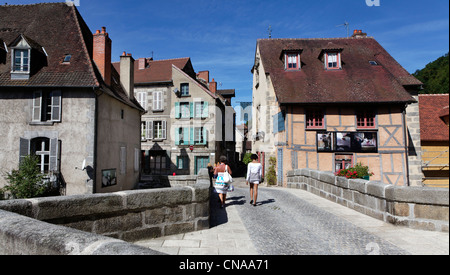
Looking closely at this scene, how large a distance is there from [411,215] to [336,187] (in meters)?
4.08

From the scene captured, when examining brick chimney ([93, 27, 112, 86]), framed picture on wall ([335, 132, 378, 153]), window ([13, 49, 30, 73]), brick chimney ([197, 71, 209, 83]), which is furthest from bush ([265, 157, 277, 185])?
brick chimney ([197, 71, 209, 83])

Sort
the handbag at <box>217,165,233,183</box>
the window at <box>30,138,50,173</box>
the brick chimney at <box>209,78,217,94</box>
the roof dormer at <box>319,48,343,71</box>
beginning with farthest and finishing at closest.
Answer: the brick chimney at <box>209,78,217,94</box> < the roof dormer at <box>319,48,343,71</box> < the window at <box>30,138,50,173</box> < the handbag at <box>217,165,233,183</box>

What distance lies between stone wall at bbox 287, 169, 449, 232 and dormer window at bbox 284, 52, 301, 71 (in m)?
9.26

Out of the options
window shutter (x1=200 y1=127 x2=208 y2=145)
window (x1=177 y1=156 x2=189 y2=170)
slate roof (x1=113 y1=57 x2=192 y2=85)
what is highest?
slate roof (x1=113 y1=57 x2=192 y2=85)

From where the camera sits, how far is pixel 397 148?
1487 centimetres

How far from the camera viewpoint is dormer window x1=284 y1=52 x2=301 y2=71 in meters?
17.4

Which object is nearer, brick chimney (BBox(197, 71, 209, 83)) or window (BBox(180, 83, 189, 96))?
window (BBox(180, 83, 189, 96))

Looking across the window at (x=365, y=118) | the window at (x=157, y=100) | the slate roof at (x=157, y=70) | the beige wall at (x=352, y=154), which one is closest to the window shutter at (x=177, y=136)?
the window at (x=157, y=100)

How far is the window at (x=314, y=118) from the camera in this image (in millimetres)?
15374

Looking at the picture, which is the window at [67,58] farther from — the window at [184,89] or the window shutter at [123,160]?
the window at [184,89]

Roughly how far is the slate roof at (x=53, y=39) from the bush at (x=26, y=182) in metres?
3.37

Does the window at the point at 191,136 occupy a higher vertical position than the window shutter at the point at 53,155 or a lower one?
higher

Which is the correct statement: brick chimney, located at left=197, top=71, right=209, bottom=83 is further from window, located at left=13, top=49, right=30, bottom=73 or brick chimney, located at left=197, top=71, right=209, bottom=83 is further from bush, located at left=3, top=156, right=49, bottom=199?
bush, located at left=3, top=156, right=49, bottom=199

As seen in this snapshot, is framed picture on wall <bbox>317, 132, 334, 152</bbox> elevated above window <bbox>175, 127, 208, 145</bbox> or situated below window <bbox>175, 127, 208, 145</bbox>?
below
